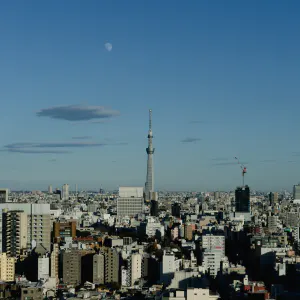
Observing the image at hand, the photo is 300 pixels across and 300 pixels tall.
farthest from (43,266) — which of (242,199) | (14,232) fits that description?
(242,199)

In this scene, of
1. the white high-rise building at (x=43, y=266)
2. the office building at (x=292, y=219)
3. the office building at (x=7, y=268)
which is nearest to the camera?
the office building at (x=7, y=268)

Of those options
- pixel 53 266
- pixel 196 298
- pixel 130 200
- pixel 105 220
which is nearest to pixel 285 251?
pixel 53 266

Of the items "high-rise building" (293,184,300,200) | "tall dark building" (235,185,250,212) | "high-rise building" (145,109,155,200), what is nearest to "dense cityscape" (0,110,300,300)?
"tall dark building" (235,185,250,212)

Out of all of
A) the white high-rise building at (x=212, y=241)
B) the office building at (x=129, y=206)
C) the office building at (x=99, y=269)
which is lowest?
the office building at (x=99, y=269)

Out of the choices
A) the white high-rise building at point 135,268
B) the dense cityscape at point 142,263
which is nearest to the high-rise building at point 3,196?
the dense cityscape at point 142,263

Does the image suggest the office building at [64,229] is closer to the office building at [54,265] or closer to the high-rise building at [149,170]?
the office building at [54,265]
